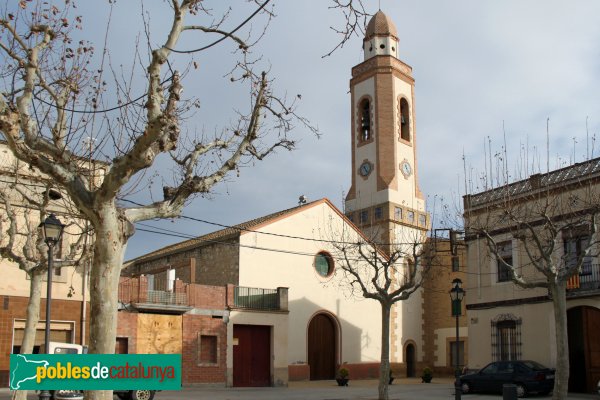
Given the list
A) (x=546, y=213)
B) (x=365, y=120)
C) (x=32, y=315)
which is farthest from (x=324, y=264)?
(x=32, y=315)

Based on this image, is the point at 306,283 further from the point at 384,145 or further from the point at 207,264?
the point at 384,145

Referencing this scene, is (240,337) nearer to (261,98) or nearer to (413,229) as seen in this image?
(413,229)

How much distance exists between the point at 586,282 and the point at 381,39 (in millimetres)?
26451

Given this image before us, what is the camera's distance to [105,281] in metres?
8.08

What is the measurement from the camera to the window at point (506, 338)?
85.8 feet

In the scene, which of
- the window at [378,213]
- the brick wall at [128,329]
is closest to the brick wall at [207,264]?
the brick wall at [128,329]

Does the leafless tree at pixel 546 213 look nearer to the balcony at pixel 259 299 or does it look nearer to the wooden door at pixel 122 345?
the balcony at pixel 259 299

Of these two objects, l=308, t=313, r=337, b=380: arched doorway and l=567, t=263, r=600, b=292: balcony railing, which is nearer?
l=567, t=263, r=600, b=292: balcony railing

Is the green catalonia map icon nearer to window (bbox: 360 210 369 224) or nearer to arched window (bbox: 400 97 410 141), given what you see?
window (bbox: 360 210 369 224)

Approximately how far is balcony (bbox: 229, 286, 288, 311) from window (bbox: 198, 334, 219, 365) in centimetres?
174

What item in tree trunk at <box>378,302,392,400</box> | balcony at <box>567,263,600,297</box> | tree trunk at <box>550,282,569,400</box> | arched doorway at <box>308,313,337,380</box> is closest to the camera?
tree trunk at <box>550,282,569,400</box>

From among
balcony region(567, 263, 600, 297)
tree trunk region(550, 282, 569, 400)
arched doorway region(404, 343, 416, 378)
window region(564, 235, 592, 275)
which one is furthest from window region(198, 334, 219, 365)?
arched doorway region(404, 343, 416, 378)

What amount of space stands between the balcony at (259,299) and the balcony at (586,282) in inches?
512

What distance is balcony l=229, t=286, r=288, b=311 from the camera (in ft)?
99.5
